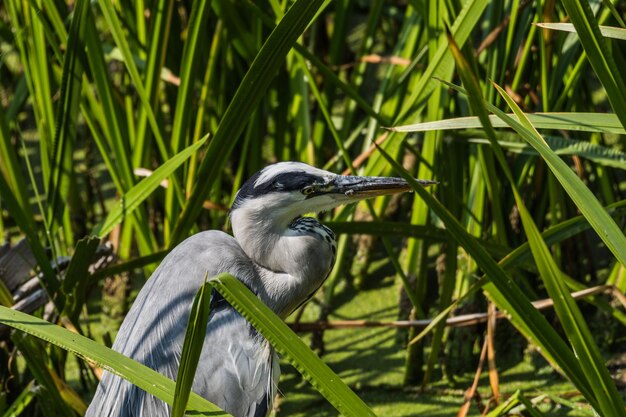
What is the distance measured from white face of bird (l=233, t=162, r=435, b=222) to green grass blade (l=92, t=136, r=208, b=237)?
0.15 m

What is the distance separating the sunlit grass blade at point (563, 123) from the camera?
1285 millimetres

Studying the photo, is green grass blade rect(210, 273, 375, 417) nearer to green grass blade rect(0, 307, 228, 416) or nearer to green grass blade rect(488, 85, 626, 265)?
green grass blade rect(0, 307, 228, 416)

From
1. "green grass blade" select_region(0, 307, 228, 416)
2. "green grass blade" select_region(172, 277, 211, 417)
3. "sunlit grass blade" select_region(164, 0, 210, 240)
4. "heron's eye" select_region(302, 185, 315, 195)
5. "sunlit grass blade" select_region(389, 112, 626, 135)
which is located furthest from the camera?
"sunlit grass blade" select_region(164, 0, 210, 240)

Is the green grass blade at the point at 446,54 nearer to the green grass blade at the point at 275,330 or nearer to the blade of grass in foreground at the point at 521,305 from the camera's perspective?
the blade of grass in foreground at the point at 521,305

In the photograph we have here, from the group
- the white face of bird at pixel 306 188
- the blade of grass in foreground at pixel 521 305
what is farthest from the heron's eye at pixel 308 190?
the blade of grass in foreground at pixel 521 305

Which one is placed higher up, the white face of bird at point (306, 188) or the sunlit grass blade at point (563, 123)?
the sunlit grass blade at point (563, 123)

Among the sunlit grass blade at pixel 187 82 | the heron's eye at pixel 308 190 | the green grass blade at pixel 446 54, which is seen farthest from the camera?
the sunlit grass blade at pixel 187 82

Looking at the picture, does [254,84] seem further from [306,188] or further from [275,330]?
[275,330]

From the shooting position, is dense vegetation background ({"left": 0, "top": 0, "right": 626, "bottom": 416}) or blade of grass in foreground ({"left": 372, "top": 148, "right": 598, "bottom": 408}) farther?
dense vegetation background ({"left": 0, "top": 0, "right": 626, "bottom": 416})

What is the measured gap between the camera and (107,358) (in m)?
1.07

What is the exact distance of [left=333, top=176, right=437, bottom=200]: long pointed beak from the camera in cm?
175

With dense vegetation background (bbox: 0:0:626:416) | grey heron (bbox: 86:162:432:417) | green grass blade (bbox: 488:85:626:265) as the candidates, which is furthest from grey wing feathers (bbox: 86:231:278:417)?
green grass blade (bbox: 488:85:626:265)

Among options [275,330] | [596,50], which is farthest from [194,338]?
[596,50]

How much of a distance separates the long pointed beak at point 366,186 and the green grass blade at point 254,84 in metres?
0.25
